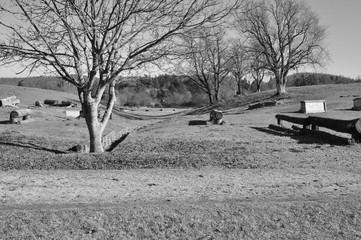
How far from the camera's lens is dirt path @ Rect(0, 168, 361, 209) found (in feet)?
15.3

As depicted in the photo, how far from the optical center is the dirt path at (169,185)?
4.67 metres

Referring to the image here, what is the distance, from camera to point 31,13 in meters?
8.13

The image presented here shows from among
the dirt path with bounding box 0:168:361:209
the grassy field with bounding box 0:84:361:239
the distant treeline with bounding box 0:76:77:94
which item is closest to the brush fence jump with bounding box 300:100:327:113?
the distant treeline with bounding box 0:76:77:94

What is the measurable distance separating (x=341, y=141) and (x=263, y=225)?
7001 mm

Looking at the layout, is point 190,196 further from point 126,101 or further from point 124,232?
point 126,101

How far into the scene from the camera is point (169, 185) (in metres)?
5.39

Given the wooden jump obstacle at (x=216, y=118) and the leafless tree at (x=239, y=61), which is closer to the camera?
the wooden jump obstacle at (x=216, y=118)

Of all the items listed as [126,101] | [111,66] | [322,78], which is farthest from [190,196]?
[322,78]

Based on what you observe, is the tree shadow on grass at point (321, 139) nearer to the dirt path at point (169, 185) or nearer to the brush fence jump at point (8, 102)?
the dirt path at point (169, 185)

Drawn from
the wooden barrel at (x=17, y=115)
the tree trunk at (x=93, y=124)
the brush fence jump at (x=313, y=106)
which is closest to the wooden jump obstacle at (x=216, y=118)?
the brush fence jump at (x=313, y=106)

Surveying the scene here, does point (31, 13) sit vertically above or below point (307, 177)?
above

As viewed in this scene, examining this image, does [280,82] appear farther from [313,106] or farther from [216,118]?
[216,118]

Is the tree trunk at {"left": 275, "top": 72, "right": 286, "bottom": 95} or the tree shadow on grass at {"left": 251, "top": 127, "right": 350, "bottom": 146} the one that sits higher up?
the tree trunk at {"left": 275, "top": 72, "right": 286, "bottom": 95}

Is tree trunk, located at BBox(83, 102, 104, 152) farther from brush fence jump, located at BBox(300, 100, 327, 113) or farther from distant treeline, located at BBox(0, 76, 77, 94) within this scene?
brush fence jump, located at BBox(300, 100, 327, 113)
